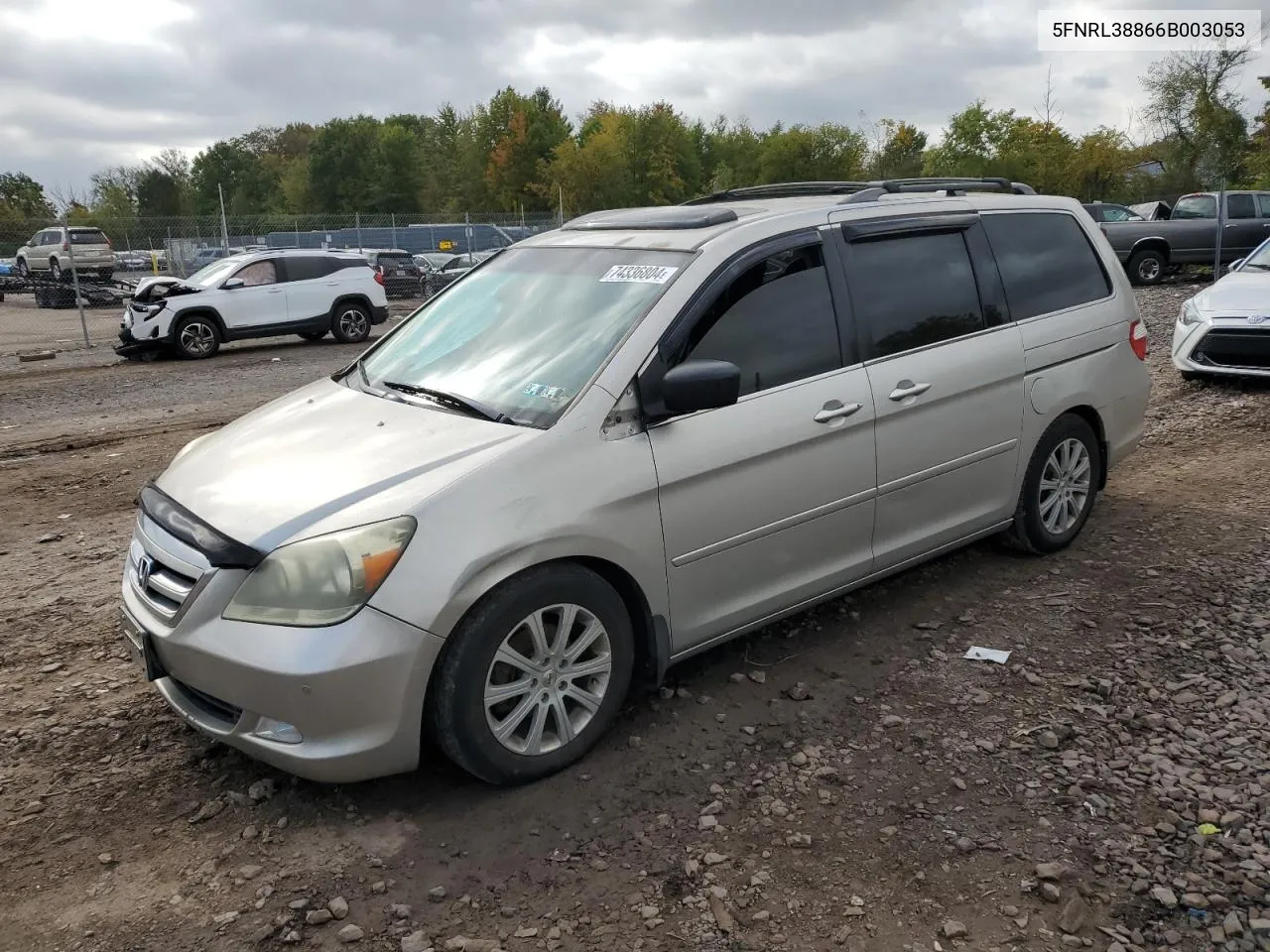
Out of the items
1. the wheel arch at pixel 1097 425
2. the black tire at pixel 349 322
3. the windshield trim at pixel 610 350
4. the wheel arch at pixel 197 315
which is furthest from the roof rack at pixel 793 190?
the black tire at pixel 349 322

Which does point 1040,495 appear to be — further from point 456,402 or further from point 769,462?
point 456,402

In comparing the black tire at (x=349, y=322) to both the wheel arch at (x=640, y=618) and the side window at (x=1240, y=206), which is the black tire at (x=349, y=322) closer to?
the wheel arch at (x=640, y=618)

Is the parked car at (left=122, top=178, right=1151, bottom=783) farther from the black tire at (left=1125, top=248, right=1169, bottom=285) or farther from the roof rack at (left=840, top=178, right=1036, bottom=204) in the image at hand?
the black tire at (left=1125, top=248, right=1169, bottom=285)

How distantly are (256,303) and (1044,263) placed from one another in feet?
47.2

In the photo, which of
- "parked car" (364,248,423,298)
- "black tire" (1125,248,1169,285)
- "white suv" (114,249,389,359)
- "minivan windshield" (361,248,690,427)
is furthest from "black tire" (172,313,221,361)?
"black tire" (1125,248,1169,285)

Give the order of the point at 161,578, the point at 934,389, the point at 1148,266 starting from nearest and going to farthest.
Result: the point at 161,578, the point at 934,389, the point at 1148,266

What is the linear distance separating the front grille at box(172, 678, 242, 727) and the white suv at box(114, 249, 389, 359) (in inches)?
556

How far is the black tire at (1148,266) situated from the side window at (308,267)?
50.9 ft

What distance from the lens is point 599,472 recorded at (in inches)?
133

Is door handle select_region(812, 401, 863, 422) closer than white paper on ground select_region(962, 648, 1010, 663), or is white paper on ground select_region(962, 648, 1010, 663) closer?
door handle select_region(812, 401, 863, 422)

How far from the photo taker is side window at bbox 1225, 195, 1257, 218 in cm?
2055

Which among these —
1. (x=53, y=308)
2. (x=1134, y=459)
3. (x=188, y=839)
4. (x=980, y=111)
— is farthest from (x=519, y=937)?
(x=980, y=111)

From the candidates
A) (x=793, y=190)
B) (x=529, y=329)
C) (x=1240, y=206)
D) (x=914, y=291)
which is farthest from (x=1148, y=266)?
(x=529, y=329)

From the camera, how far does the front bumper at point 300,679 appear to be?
2945 mm
